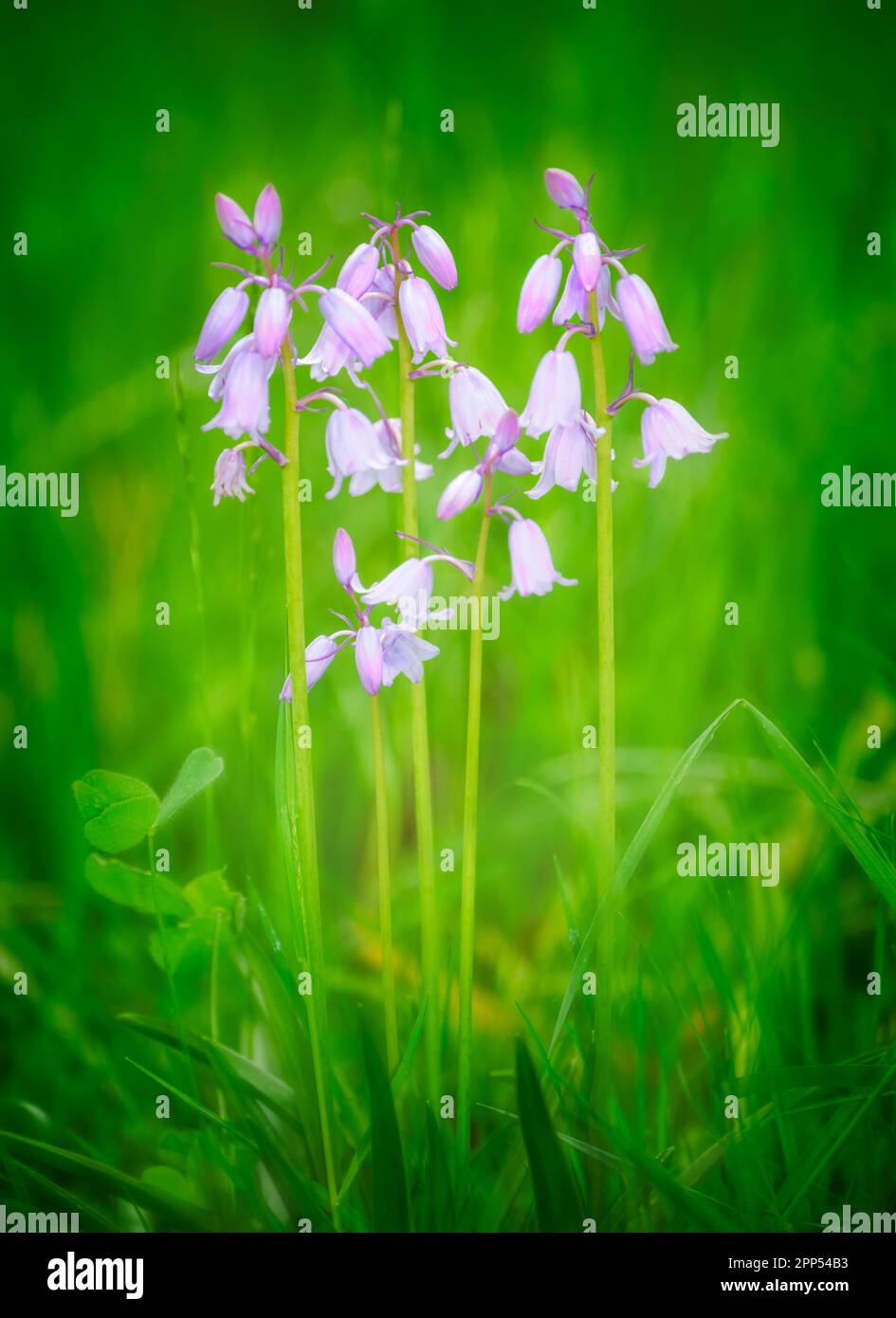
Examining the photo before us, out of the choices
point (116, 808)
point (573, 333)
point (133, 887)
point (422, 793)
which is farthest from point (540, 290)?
point (133, 887)

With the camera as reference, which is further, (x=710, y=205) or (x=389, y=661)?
(x=710, y=205)

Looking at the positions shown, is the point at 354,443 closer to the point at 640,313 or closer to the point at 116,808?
the point at 640,313

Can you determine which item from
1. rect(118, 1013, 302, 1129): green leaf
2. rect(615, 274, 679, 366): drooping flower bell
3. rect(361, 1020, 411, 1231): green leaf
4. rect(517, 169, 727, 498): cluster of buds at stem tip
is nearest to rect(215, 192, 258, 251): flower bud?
rect(517, 169, 727, 498): cluster of buds at stem tip

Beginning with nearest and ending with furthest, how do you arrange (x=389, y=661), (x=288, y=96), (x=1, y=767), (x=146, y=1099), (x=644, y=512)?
(x=389, y=661) < (x=146, y=1099) < (x=1, y=767) < (x=288, y=96) < (x=644, y=512)

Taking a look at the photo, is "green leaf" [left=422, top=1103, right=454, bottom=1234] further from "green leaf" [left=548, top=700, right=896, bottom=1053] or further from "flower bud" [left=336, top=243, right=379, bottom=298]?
"flower bud" [left=336, top=243, right=379, bottom=298]

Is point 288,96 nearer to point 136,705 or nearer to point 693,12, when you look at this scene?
point 693,12

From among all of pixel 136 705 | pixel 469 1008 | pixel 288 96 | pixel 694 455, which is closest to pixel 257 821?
pixel 136 705

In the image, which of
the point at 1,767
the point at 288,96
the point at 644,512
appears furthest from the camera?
the point at 644,512

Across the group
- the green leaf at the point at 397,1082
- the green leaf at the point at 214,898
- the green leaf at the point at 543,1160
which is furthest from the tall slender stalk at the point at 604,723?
the green leaf at the point at 214,898
